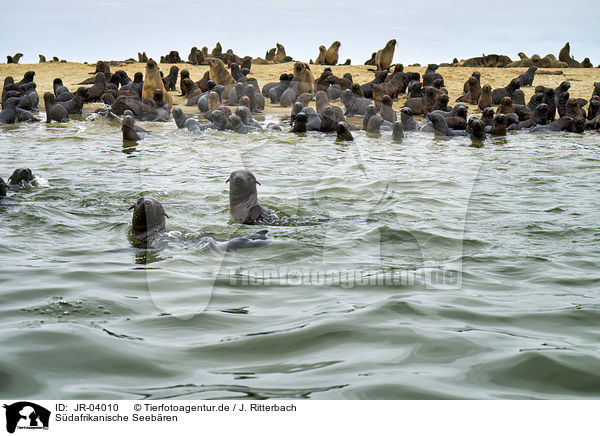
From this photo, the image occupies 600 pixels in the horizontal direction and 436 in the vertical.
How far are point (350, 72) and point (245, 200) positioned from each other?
70.9 feet

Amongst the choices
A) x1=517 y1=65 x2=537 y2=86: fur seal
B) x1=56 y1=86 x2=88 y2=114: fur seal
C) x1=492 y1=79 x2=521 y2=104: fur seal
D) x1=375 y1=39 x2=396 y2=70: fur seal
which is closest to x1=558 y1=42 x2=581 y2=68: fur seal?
x1=517 y1=65 x2=537 y2=86: fur seal

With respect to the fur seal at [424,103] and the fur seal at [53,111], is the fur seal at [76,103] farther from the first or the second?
the fur seal at [424,103]

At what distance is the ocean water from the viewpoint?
10.3 ft

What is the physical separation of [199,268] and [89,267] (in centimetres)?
90

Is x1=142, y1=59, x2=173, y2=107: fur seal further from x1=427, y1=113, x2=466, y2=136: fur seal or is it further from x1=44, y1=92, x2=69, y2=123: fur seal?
x1=427, y1=113, x2=466, y2=136: fur seal

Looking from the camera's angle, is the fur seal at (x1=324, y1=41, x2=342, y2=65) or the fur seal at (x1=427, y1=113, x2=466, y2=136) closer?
the fur seal at (x1=427, y1=113, x2=466, y2=136)

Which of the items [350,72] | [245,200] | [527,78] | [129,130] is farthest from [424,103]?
[245,200]

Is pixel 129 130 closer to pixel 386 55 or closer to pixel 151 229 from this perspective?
pixel 151 229

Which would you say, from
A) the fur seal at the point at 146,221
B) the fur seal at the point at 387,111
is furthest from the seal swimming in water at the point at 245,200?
the fur seal at the point at 387,111

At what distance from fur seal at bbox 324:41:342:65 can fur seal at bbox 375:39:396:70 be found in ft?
14.3

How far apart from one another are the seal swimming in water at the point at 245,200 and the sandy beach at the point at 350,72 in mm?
14410

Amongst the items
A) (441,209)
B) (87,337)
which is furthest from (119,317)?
(441,209)

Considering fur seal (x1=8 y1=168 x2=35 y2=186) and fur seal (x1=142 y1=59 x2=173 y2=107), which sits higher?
fur seal (x1=142 y1=59 x2=173 y2=107)
